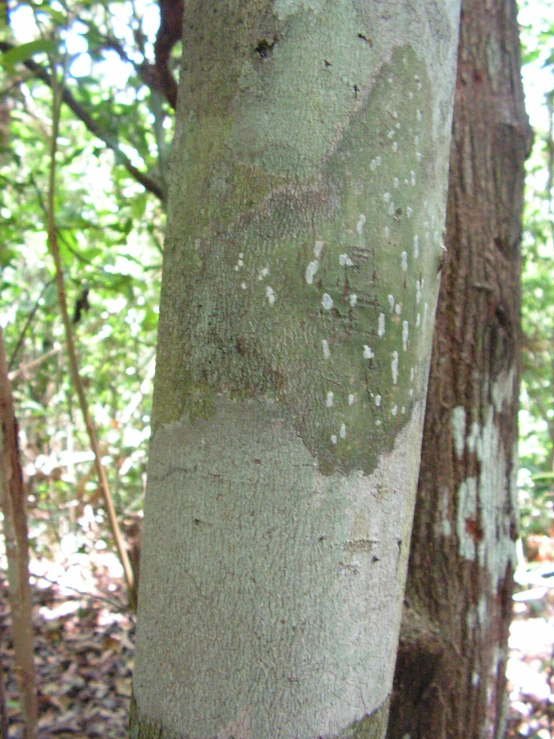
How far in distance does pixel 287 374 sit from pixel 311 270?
0.10m

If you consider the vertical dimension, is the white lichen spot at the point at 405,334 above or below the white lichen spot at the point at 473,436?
above

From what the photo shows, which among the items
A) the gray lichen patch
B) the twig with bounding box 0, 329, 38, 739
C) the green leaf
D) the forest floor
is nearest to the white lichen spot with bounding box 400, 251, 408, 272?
the gray lichen patch

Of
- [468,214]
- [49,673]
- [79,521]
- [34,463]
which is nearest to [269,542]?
[468,214]

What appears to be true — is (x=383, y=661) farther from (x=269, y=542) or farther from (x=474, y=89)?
(x=474, y=89)

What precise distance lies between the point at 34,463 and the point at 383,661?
11.8ft

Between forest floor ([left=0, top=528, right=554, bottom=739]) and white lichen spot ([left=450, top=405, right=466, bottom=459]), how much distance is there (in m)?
0.60

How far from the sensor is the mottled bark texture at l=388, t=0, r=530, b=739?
1.38 meters

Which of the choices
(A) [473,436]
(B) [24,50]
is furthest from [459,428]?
(B) [24,50]

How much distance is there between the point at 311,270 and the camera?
0.58 meters

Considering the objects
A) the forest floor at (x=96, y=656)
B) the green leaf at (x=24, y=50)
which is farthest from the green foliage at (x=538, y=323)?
the green leaf at (x=24, y=50)

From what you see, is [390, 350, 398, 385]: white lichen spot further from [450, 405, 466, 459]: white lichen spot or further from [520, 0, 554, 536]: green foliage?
[520, 0, 554, 536]: green foliage

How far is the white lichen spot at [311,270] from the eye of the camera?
579 mm

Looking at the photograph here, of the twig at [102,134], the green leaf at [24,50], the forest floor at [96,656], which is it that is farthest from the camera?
the forest floor at [96,656]

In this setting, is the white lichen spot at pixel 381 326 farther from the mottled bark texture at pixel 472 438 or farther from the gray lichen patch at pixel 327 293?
the mottled bark texture at pixel 472 438
